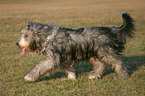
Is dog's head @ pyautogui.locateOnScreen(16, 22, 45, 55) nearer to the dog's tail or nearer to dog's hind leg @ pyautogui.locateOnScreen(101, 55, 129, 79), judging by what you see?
dog's hind leg @ pyautogui.locateOnScreen(101, 55, 129, 79)

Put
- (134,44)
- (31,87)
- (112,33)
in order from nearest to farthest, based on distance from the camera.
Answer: (31,87)
(112,33)
(134,44)

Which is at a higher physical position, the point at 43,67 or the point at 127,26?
the point at 127,26

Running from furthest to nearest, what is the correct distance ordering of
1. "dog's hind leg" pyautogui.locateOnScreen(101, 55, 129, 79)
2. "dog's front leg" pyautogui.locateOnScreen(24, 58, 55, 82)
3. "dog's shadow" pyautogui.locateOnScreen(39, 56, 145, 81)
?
→ 1. "dog's shadow" pyautogui.locateOnScreen(39, 56, 145, 81)
2. "dog's hind leg" pyautogui.locateOnScreen(101, 55, 129, 79)
3. "dog's front leg" pyautogui.locateOnScreen(24, 58, 55, 82)

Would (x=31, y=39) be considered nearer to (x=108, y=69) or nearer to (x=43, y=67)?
(x=43, y=67)

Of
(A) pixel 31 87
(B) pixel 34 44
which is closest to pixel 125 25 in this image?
(B) pixel 34 44

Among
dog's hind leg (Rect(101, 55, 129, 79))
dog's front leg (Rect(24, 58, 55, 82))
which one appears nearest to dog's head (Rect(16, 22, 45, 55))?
dog's front leg (Rect(24, 58, 55, 82))

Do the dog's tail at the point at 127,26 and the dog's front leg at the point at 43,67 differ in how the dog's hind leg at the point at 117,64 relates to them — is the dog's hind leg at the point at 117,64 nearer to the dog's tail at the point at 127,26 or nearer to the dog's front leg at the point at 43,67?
the dog's tail at the point at 127,26

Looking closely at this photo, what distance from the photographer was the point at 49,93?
420cm

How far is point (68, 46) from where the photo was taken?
179 inches

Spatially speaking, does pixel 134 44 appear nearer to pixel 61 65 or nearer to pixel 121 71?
pixel 121 71

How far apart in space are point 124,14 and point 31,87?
2937mm

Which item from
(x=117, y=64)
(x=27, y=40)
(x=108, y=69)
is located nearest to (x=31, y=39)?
(x=27, y=40)

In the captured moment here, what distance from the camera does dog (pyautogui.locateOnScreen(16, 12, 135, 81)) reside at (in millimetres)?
4477

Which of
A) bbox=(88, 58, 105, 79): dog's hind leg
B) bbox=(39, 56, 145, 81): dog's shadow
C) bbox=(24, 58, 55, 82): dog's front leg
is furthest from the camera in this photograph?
bbox=(39, 56, 145, 81): dog's shadow
